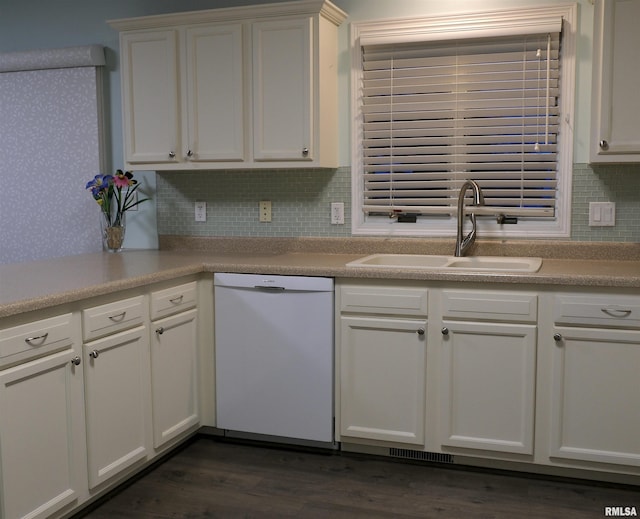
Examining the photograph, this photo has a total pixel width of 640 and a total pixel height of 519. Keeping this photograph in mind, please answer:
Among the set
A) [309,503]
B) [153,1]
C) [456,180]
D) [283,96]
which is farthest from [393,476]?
[153,1]

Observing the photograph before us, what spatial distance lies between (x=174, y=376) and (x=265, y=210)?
105cm

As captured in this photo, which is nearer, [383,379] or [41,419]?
[41,419]

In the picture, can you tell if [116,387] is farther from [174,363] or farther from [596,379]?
[596,379]

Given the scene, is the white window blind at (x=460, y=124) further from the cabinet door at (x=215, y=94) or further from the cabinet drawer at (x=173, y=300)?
the cabinet drawer at (x=173, y=300)

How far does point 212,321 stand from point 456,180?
1300 mm

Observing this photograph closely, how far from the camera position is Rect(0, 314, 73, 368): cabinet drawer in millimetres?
2131

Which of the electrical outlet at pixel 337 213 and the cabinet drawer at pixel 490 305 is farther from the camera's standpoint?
the electrical outlet at pixel 337 213

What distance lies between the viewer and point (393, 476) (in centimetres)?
293

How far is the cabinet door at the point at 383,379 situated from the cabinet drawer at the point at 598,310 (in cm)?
53

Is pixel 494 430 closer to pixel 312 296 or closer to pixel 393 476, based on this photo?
pixel 393 476

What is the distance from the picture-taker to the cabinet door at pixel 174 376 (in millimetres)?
2928

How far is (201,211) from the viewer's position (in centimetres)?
382

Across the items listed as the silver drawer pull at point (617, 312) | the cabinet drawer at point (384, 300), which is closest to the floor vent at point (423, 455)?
the cabinet drawer at point (384, 300)

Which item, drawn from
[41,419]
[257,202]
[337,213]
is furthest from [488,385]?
[41,419]
